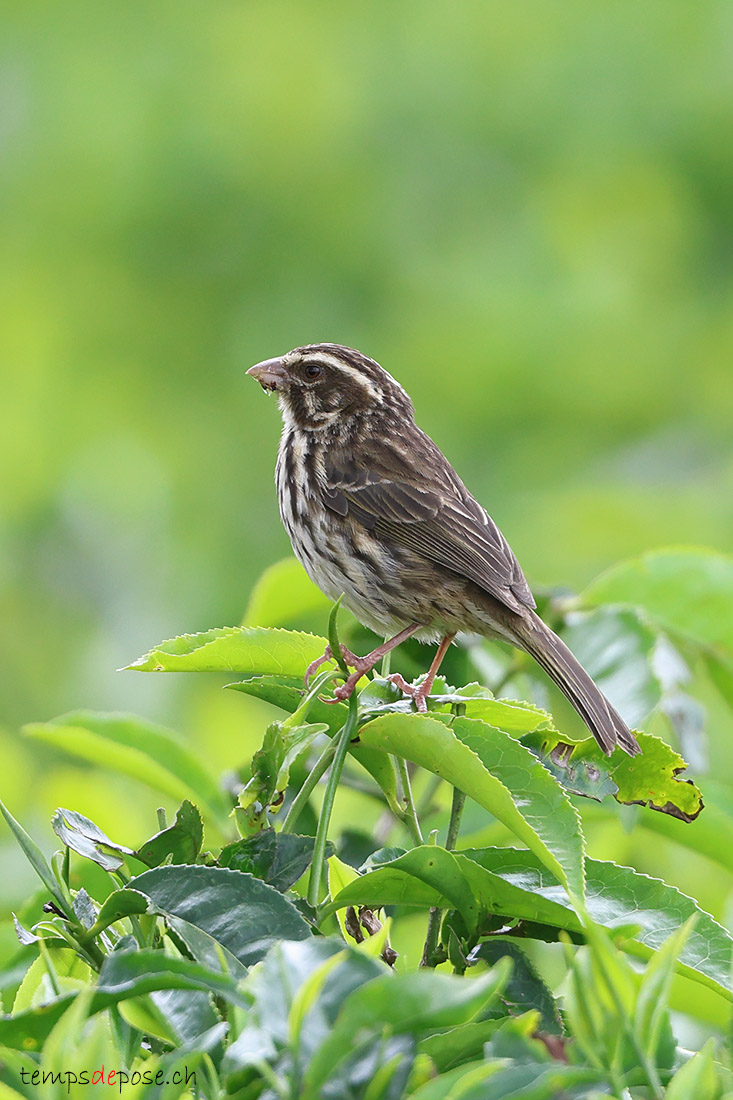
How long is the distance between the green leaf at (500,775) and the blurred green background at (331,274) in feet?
16.8

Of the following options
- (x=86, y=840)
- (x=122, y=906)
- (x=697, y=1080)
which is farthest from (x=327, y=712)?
(x=697, y=1080)

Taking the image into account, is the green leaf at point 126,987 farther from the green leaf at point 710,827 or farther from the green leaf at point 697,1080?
Result: the green leaf at point 710,827

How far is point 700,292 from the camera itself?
10.1 m

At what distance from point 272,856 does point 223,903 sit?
0.16 m

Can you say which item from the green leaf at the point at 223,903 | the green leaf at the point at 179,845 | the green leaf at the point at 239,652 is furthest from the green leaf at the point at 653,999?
the green leaf at the point at 239,652

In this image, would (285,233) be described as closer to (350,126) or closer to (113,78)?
(350,126)

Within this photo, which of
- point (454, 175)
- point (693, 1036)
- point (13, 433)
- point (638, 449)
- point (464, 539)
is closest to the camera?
point (693, 1036)

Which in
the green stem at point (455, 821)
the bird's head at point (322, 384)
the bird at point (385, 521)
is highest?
the bird's head at point (322, 384)

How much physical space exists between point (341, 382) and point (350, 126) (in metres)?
6.49

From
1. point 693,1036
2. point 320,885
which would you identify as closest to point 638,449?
point 693,1036

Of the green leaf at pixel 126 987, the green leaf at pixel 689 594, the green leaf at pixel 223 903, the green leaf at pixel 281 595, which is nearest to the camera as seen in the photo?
the green leaf at pixel 126 987

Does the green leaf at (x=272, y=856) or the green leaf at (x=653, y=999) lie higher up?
the green leaf at (x=272, y=856)

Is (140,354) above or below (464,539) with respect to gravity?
above

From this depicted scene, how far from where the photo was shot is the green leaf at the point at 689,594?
2803 mm
